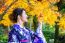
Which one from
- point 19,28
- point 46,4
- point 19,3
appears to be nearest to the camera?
point 19,28

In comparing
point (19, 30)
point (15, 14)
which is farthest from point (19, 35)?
point (15, 14)

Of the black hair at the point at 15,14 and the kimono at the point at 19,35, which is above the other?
the black hair at the point at 15,14

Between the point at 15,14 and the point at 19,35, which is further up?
the point at 15,14

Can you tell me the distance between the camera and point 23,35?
2299 millimetres

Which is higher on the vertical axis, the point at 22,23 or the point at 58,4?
the point at 22,23

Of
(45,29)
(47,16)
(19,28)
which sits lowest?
(45,29)

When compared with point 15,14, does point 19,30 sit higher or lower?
lower

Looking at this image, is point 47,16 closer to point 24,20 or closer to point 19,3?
point 19,3

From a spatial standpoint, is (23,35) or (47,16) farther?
(47,16)

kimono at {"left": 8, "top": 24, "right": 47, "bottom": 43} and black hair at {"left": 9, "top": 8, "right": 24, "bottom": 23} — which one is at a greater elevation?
black hair at {"left": 9, "top": 8, "right": 24, "bottom": 23}

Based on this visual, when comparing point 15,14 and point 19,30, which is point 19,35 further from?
point 15,14

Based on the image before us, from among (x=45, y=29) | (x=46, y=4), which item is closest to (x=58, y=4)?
(x=46, y=4)

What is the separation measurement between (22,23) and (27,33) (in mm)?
138

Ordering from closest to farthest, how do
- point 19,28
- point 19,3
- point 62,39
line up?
point 19,28, point 19,3, point 62,39
